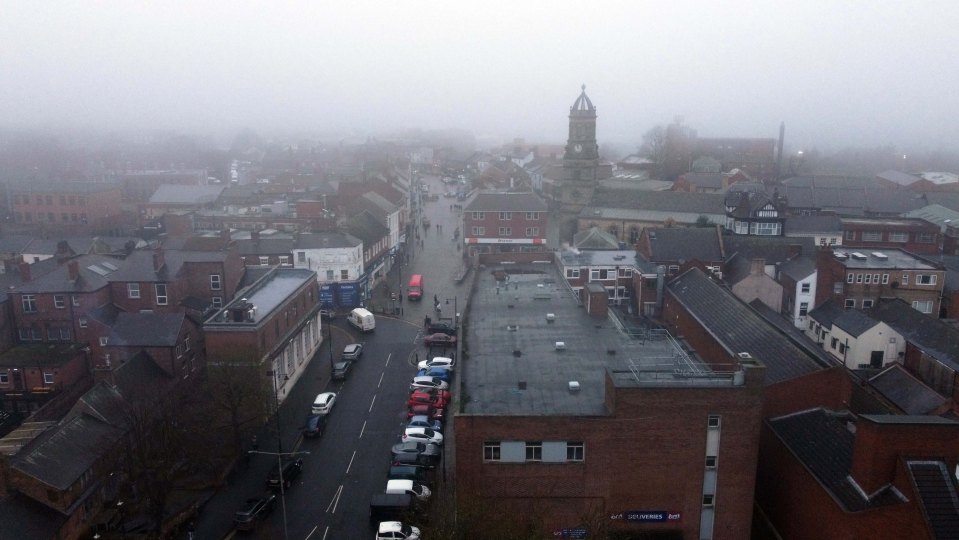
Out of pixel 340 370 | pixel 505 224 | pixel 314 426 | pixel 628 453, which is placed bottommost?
pixel 314 426

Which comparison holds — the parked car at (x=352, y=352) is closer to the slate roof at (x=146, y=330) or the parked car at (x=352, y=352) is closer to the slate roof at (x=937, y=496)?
the slate roof at (x=146, y=330)

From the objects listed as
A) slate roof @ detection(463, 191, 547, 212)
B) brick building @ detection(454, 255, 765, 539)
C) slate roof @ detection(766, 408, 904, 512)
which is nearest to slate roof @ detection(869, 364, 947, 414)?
slate roof @ detection(766, 408, 904, 512)

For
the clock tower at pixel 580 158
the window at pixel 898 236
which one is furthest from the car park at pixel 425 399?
the window at pixel 898 236

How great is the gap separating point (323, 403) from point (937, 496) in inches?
887

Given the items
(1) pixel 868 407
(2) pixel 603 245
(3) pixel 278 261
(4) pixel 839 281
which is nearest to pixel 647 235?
(2) pixel 603 245

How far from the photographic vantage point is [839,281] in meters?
40.3

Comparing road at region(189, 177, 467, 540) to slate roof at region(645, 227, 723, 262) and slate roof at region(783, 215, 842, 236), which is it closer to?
slate roof at region(645, 227, 723, 262)

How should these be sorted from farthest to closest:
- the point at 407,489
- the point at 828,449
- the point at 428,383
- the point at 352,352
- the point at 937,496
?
the point at 352,352 → the point at 428,383 → the point at 407,489 → the point at 828,449 → the point at 937,496

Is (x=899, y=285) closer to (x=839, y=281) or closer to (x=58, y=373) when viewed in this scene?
(x=839, y=281)

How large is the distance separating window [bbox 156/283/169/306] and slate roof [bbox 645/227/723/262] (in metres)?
28.1

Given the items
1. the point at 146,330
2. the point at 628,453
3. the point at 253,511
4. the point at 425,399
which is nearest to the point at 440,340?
the point at 425,399

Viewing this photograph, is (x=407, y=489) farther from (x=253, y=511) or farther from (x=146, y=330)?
(x=146, y=330)

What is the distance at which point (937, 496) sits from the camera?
16.6 metres

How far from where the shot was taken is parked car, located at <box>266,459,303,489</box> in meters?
24.0
